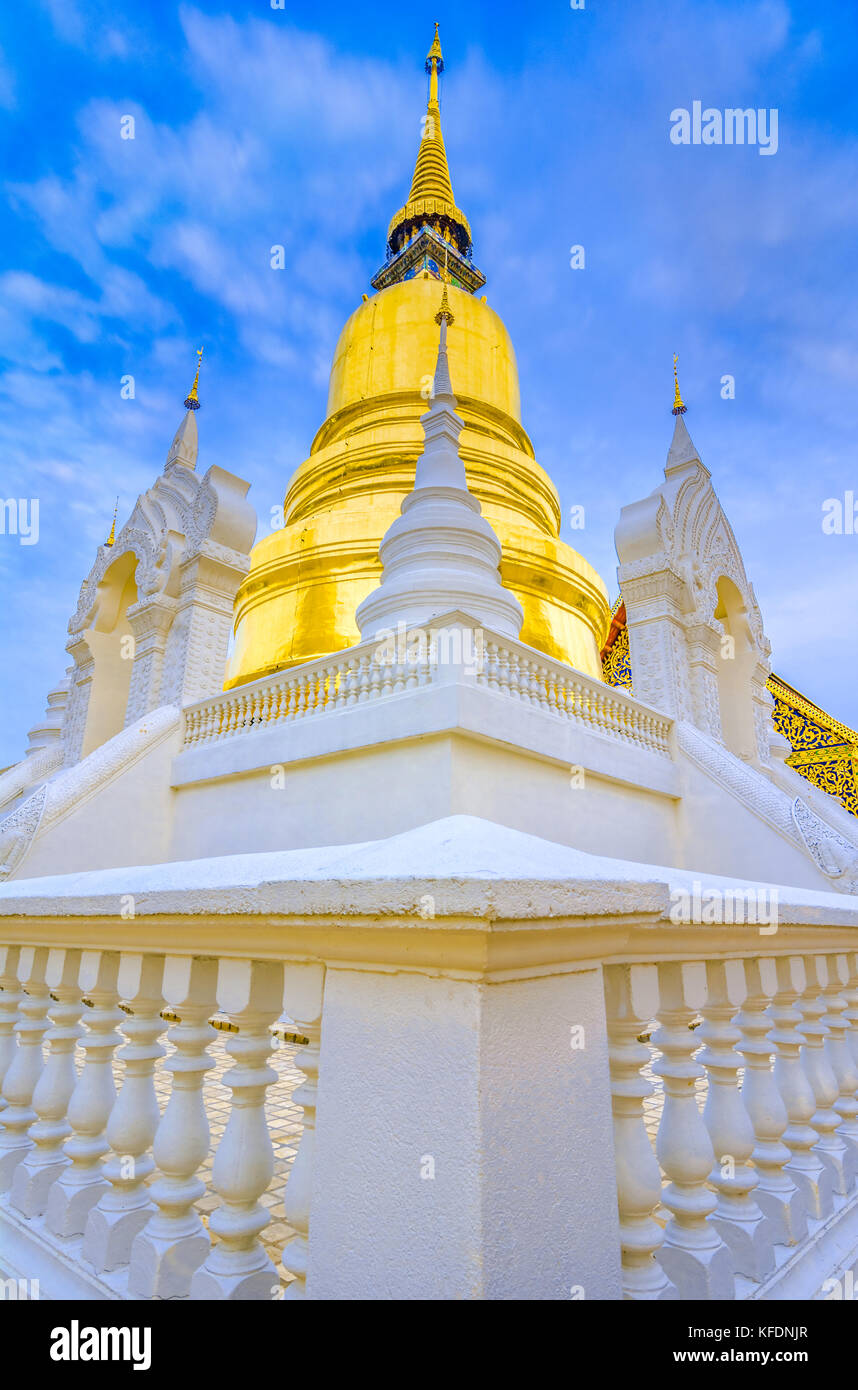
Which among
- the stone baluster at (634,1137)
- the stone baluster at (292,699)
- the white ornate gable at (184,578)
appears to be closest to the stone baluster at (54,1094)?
the stone baluster at (634,1137)

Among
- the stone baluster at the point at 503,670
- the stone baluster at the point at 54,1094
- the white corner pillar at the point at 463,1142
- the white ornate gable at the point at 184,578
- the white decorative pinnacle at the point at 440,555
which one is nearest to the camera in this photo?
the white corner pillar at the point at 463,1142

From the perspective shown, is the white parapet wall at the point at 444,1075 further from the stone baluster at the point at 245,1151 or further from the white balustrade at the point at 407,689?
the white balustrade at the point at 407,689

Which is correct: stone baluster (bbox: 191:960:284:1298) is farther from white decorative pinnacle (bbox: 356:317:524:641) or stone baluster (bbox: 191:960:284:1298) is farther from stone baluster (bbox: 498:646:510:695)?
white decorative pinnacle (bbox: 356:317:524:641)

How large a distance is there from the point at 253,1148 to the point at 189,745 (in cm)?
721

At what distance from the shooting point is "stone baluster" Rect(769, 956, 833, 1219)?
6.45ft

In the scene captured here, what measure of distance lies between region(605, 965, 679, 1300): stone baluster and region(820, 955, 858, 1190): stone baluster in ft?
3.62

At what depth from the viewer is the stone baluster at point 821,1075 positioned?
2.09 m

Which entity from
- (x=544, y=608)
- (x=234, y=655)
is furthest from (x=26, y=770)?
(x=544, y=608)

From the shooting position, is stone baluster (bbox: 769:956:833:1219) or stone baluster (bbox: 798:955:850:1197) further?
stone baluster (bbox: 798:955:850:1197)

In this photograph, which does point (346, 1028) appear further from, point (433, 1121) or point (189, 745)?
point (189, 745)

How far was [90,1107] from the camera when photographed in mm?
1849

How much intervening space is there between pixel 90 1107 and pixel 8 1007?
1.67 ft

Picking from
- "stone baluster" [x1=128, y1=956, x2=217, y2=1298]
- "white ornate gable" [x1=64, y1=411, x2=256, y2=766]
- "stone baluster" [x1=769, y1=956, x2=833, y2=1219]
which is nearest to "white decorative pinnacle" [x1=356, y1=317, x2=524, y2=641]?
"white ornate gable" [x1=64, y1=411, x2=256, y2=766]

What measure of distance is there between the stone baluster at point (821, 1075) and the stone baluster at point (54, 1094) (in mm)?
2025
